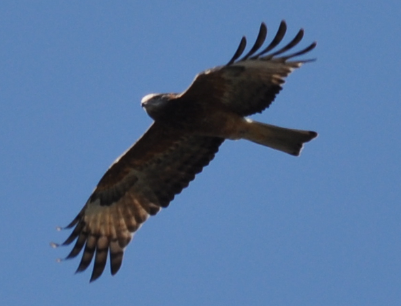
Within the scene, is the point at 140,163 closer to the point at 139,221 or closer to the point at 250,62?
the point at 139,221

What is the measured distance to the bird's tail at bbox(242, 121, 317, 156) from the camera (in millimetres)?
10383

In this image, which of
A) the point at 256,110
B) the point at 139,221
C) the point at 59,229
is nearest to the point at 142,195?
the point at 139,221

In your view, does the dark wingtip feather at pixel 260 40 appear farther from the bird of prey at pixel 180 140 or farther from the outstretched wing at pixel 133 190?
the outstretched wing at pixel 133 190

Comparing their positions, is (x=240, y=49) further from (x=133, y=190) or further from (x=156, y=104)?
(x=133, y=190)

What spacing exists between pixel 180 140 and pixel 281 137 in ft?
3.97

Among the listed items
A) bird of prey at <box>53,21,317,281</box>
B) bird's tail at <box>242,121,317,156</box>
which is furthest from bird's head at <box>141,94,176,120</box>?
bird's tail at <box>242,121,317,156</box>

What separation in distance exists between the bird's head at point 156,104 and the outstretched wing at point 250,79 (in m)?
0.25

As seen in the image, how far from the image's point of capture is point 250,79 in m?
10.2

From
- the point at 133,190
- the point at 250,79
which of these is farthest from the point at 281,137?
the point at 133,190

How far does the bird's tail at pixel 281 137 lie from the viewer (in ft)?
34.1

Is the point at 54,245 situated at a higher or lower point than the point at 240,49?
lower

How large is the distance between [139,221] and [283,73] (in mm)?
2499

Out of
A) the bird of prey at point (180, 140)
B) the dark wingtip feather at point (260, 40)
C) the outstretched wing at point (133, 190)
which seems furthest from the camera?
the outstretched wing at point (133, 190)

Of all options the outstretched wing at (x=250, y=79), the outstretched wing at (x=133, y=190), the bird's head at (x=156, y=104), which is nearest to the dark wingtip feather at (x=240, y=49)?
the outstretched wing at (x=250, y=79)
